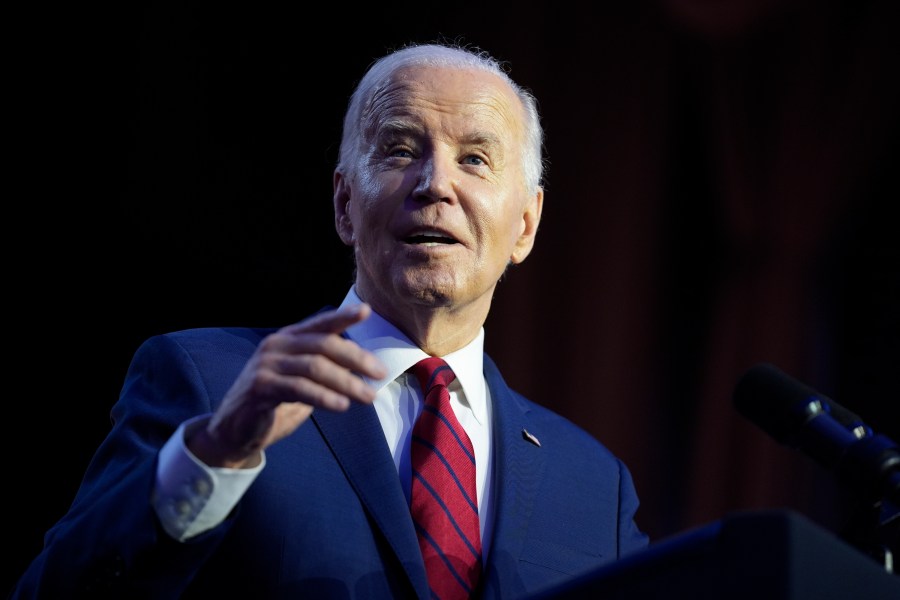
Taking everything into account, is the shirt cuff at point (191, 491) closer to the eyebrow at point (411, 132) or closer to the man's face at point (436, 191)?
the man's face at point (436, 191)

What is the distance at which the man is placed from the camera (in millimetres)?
1263

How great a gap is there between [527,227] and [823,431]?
1.27 metres

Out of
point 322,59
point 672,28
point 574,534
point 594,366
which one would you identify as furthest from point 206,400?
point 672,28

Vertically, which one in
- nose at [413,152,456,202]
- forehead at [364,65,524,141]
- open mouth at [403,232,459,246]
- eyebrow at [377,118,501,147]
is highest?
forehead at [364,65,524,141]

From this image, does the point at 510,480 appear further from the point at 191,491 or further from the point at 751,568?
the point at 751,568

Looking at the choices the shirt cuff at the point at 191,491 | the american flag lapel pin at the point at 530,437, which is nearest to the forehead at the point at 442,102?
the american flag lapel pin at the point at 530,437

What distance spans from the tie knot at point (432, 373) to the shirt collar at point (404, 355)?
2 centimetres

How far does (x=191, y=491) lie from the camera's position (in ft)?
4.11

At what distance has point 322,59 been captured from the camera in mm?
3352

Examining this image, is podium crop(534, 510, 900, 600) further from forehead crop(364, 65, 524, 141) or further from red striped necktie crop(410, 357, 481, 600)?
forehead crop(364, 65, 524, 141)

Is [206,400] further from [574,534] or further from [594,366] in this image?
[594,366]

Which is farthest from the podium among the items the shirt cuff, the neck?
the neck

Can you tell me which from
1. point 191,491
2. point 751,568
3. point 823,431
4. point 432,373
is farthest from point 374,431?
point 751,568

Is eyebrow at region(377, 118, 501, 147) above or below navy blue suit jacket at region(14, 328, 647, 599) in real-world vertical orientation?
above
